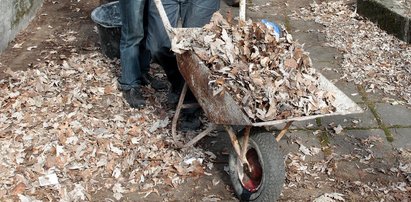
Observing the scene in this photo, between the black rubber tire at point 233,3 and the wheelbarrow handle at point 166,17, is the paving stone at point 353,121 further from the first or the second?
the black rubber tire at point 233,3

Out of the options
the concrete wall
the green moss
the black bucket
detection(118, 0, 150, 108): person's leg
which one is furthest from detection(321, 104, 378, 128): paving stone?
the green moss

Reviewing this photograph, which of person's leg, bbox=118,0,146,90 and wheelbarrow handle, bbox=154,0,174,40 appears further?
person's leg, bbox=118,0,146,90

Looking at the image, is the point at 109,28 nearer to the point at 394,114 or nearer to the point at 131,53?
the point at 131,53

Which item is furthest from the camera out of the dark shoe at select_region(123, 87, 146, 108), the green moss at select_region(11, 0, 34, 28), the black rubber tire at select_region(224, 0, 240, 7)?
the black rubber tire at select_region(224, 0, 240, 7)

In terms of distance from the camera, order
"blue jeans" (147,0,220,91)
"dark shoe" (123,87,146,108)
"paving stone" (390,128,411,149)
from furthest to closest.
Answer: "dark shoe" (123,87,146,108) < "paving stone" (390,128,411,149) < "blue jeans" (147,0,220,91)

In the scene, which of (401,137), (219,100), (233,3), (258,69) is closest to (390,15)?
(233,3)

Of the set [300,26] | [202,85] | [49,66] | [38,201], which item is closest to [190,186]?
[202,85]

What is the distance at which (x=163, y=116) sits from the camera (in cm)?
544

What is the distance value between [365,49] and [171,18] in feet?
9.53

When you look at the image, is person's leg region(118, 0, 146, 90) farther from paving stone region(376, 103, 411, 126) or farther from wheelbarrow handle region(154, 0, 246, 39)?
paving stone region(376, 103, 411, 126)

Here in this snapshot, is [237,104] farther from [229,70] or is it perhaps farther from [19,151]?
[19,151]

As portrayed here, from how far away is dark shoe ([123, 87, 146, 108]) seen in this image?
5535mm

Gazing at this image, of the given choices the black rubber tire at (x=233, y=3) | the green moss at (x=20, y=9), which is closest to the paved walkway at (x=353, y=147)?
the black rubber tire at (x=233, y=3)

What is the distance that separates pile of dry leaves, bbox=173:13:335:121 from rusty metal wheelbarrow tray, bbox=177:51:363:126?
2.0 inches
